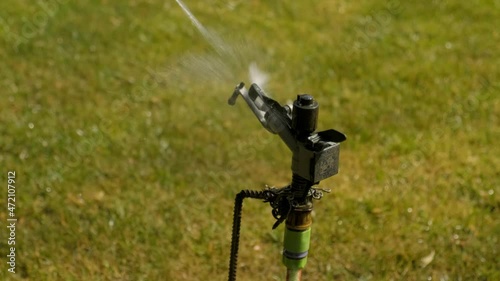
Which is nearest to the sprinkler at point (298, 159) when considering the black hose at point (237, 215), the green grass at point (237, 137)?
the black hose at point (237, 215)

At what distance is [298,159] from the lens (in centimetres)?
299

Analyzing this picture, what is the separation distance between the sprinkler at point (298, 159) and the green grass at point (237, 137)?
0.49 metres

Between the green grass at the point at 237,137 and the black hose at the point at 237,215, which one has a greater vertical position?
the green grass at the point at 237,137

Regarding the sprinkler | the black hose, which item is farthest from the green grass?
the black hose

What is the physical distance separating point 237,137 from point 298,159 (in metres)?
2.93

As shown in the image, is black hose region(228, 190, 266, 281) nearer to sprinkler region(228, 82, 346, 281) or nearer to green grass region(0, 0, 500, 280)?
sprinkler region(228, 82, 346, 281)

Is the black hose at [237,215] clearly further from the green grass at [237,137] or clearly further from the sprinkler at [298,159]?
the green grass at [237,137]

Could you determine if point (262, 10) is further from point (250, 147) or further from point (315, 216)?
point (315, 216)

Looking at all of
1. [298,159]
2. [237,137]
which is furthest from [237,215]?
[237,137]

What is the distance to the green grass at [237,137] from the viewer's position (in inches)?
180

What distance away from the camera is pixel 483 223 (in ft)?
16.0

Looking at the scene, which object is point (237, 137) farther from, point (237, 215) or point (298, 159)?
point (298, 159)

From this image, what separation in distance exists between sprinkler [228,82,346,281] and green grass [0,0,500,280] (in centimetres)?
49

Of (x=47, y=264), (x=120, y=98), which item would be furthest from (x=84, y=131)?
(x=47, y=264)
